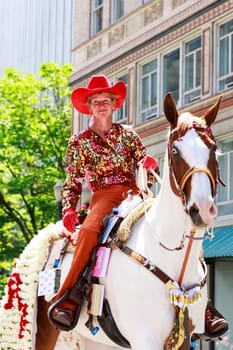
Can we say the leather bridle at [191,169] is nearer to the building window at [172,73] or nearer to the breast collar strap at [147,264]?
the breast collar strap at [147,264]

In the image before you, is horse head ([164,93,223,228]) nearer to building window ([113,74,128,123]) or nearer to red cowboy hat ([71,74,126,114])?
red cowboy hat ([71,74,126,114])

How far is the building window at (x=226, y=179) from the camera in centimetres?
2020

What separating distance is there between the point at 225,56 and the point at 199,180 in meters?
15.5

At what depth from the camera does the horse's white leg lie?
27.3 ft

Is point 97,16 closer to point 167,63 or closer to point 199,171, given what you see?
point 167,63

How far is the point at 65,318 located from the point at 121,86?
2212 mm

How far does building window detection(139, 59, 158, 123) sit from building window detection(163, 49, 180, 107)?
1.80 feet

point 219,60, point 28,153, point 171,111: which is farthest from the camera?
point 28,153

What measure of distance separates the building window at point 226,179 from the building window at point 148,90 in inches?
161

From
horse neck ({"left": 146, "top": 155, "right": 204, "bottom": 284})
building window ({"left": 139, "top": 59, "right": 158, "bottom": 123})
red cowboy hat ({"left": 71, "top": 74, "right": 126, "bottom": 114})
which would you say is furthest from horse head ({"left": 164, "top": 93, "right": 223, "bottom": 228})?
building window ({"left": 139, "top": 59, "right": 158, "bottom": 123})

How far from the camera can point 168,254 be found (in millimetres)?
6840

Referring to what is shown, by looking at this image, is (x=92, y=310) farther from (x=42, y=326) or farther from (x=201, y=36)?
(x=201, y=36)

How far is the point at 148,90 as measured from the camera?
24.9m

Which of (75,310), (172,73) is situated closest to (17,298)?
(75,310)
